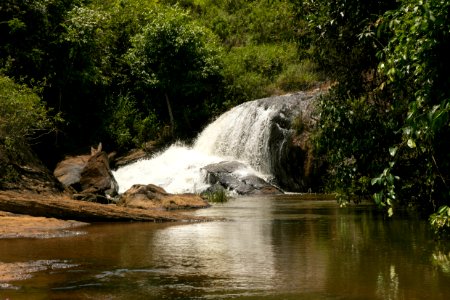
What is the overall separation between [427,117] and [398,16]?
1617 mm

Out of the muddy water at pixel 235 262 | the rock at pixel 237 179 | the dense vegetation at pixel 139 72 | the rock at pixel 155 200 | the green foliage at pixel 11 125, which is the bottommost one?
the muddy water at pixel 235 262

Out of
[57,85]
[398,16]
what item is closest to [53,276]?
[398,16]

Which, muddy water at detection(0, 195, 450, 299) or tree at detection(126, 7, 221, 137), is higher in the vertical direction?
tree at detection(126, 7, 221, 137)

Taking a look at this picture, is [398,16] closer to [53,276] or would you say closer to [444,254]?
[444,254]

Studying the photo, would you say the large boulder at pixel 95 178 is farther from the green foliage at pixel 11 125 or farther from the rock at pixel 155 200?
the green foliage at pixel 11 125

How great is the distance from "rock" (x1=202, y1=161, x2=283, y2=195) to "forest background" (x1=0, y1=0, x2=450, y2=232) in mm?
2652

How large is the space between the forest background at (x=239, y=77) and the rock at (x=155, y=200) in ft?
10.4

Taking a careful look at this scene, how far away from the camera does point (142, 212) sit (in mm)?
12828

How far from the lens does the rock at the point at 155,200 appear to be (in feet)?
52.9

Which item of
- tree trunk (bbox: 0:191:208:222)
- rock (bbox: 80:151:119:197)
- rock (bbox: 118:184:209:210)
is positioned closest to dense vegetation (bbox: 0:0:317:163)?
rock (bbox: 80:151:119:197)

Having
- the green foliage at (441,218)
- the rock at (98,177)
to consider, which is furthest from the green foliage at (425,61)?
the rock at (98,177)

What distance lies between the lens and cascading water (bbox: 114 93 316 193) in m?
25.0

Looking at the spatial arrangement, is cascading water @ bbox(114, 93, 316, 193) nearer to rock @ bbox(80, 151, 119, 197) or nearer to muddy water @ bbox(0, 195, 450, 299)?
rock @ bbox(80, 151, 119, 197)

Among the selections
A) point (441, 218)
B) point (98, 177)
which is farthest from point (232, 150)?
point (441, 218)
